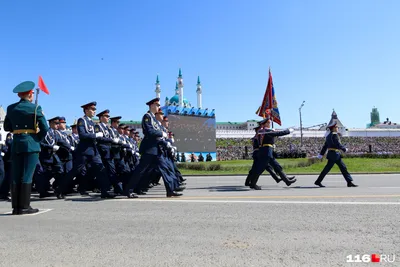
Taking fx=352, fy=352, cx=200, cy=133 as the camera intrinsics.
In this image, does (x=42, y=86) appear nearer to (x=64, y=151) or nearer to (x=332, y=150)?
(x=64, y=151)

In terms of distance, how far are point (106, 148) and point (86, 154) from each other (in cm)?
67

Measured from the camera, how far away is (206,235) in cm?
372

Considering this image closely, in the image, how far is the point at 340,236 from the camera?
3.55 m

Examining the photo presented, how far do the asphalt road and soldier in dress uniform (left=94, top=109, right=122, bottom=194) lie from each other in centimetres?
225

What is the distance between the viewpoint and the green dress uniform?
17.8ft

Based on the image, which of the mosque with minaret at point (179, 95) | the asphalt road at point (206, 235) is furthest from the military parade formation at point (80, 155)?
the mosque with minaret at point (179, 95)

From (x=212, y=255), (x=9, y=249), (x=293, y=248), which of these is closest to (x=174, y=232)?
(x=212, y=255)

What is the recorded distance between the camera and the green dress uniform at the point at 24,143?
542 centimetres

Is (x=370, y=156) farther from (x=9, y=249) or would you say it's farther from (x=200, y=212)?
(x=9, y=249)

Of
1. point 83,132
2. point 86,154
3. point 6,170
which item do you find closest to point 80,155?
point 86,154

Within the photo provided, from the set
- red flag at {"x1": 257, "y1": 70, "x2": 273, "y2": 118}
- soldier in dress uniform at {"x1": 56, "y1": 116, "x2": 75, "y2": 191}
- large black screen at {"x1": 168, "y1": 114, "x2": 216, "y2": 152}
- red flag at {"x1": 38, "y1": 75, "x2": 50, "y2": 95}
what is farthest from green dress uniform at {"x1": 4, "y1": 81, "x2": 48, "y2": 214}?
large black screen at {"x1": 168, "y1": 114, "x2": 216, "y2": 152}

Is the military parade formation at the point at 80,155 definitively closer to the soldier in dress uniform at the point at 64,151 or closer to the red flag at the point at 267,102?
the soldier in dress uniform at the point at 64,151

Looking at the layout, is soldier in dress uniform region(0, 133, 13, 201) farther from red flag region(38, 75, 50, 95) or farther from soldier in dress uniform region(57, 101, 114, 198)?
red flag region(38, 75, 50, 95)

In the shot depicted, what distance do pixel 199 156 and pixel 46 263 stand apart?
123 ft
